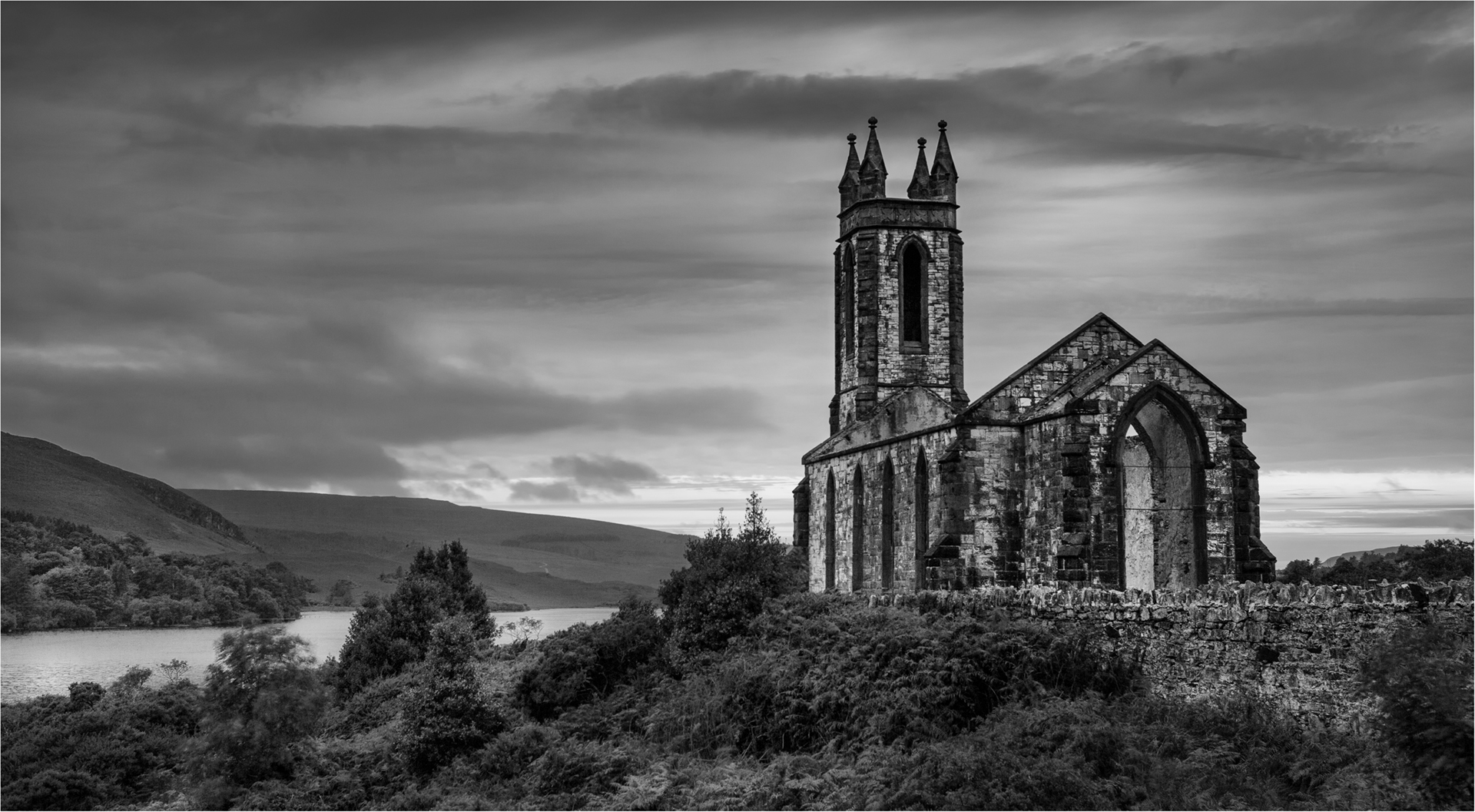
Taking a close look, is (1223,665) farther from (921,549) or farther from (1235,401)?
(921,549)

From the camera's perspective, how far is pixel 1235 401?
27.1 metres

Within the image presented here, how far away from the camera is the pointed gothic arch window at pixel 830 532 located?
39688 millimetres

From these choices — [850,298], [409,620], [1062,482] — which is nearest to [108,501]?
[409,620]

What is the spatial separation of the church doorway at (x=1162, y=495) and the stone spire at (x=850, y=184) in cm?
1727

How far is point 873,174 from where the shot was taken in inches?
1652

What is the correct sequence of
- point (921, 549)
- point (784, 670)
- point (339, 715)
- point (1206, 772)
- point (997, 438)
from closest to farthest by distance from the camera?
point (1206, 772)
point (784, 670)
point (997, 438)
point (921, 549)
point (339, 715)

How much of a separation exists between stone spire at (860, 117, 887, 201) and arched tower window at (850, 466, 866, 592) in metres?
9.23

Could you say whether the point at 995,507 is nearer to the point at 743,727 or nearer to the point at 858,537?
the point at 858,537

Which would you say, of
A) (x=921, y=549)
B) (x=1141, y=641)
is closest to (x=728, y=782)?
(x=1141, y=641)

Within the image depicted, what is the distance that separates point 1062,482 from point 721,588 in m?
8.92

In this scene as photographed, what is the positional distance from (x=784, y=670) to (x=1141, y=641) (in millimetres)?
7448

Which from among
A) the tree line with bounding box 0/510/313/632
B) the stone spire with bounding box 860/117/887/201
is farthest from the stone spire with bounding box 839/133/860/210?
the tree line with bounding box 0/510/313/632

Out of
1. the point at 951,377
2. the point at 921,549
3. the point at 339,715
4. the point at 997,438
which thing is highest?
the point at 951,377

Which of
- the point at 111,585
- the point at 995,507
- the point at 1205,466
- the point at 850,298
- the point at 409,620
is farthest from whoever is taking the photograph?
the point at 111,585
